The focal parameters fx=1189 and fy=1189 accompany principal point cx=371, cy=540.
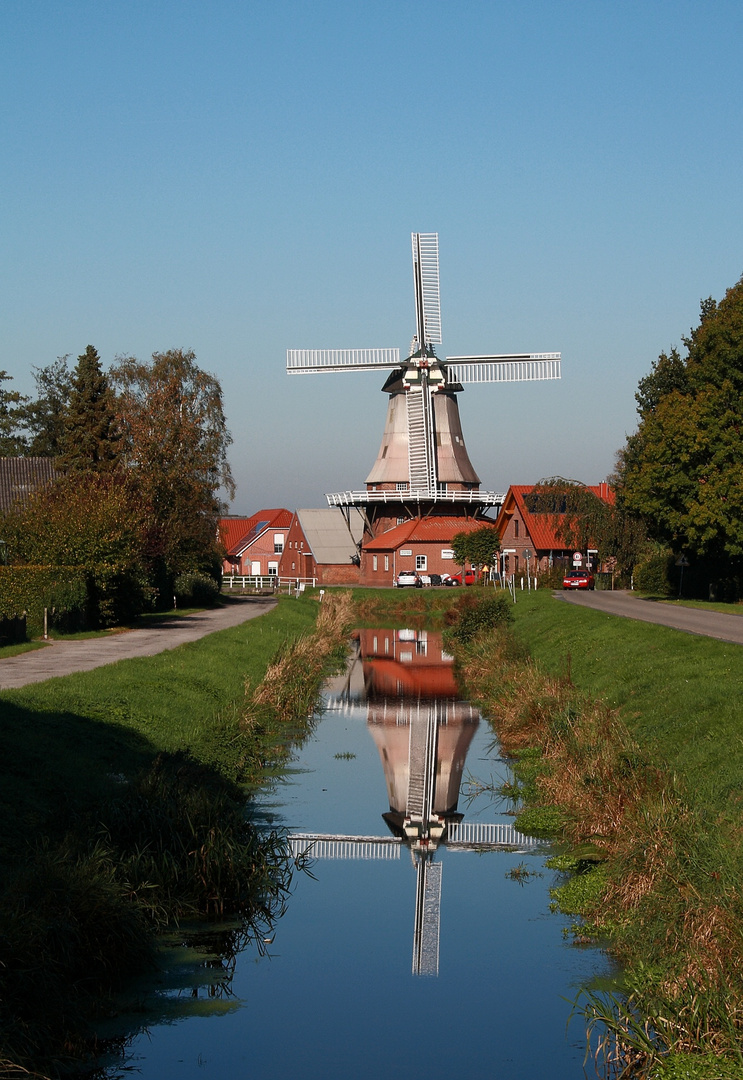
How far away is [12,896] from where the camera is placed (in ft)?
29.8

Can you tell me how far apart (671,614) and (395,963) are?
28.3 meters

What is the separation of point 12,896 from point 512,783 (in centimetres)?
1065

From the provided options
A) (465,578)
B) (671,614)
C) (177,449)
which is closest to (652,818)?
(671,614)

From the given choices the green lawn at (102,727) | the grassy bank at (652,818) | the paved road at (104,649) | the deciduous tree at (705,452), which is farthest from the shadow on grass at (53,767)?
the deciduous tree at (705,452)

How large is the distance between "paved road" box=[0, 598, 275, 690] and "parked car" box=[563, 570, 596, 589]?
26204 millimetres

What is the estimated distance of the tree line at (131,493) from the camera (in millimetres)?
36750

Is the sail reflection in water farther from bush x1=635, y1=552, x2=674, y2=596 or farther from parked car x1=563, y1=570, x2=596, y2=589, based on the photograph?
parked car x1=563, y1=570, x2=596, y2=589

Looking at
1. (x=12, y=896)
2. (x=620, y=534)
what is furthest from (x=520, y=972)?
(x=620, y=534)

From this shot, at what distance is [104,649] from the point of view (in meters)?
29.3

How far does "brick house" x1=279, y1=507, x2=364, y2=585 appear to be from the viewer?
88062 millimetres

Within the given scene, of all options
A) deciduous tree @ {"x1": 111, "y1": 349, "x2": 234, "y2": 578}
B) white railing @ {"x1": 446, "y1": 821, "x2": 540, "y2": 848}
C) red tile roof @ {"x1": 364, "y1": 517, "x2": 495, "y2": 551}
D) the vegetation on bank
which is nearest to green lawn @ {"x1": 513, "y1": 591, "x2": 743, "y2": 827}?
white railing @ {"x1": 446, "y1": 821, "x2": 540, "y2": 848}

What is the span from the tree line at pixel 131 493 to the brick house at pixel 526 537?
22.6 metres

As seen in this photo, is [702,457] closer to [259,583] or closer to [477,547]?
[477,547]

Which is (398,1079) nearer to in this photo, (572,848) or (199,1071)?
(199,1071)
